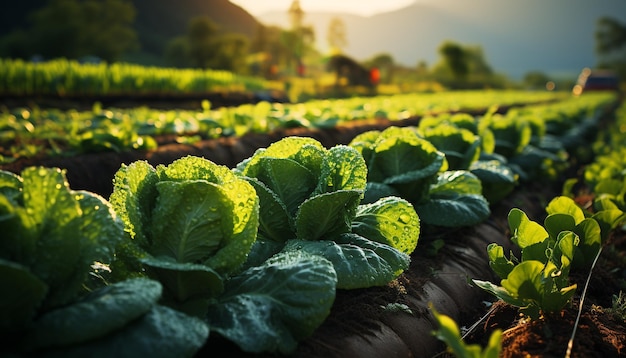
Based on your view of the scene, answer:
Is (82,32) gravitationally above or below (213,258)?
above

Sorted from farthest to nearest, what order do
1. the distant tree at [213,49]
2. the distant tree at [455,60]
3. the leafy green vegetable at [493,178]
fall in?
the distant tree at [455,60] → the distant tree at [213,49] → the leafy green vegetable at [493,178]

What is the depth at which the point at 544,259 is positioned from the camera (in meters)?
2.92

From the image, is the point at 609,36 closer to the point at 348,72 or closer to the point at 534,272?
the point at 348,72

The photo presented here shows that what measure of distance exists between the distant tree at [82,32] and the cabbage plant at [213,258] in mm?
50969

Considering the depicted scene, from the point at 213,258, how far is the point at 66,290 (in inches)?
20.3

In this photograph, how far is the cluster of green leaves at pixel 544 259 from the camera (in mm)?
2506

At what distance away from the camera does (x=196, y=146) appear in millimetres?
6711

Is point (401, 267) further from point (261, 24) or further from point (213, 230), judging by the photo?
point (261, 24)

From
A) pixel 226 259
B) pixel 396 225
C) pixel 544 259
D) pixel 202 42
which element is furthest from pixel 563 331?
pixel 202 42

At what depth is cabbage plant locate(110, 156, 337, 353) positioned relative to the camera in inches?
81.4

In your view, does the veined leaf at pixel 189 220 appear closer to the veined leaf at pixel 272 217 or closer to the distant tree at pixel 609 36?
the veined leaf at pixel 272 217

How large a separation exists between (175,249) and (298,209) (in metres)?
0.74

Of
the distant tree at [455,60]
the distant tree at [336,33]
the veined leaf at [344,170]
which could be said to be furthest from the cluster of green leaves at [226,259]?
the distant tree at [336,33]

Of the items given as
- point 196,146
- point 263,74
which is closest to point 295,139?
point 196,146
